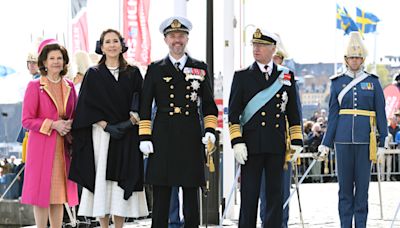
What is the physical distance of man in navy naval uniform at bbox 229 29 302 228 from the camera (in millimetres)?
8945

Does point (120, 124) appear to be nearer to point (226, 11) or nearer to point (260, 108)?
point (260, 108)

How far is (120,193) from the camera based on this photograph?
901 cm

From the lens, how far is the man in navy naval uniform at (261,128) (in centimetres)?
895

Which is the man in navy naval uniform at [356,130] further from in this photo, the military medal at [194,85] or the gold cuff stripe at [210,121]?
the military medal at [194,85]

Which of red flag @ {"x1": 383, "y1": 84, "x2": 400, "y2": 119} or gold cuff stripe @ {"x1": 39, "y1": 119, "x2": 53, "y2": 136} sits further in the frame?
red flag @ {"x1": 383, "y1": 84, "x2": 400, "y2": 119}

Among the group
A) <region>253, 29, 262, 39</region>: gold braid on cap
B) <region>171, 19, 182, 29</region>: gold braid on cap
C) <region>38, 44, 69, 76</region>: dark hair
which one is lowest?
<region>38, 44, 69, 76</region>: dark hair

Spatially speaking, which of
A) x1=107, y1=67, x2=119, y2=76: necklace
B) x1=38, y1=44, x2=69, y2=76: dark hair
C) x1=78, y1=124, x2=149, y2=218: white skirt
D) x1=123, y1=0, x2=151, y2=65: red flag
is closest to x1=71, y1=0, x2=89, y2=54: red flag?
x1=123, y1=0, x2=151, y2=65: red flag

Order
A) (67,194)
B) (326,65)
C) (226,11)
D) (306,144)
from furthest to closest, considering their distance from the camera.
Answer: (326,65), (306,144), (226,11), (67,194)

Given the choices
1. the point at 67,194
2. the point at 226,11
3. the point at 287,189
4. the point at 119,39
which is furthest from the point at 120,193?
the point at 226,11

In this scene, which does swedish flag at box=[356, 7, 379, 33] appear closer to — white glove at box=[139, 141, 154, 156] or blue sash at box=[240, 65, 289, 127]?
blue sash at box=[240, 65, 289, 127]

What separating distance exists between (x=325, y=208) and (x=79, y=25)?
761cm

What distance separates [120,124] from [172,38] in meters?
0.93

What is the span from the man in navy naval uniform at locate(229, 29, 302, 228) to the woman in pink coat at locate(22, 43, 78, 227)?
1.62m

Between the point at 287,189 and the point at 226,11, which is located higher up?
the point at 226,11
